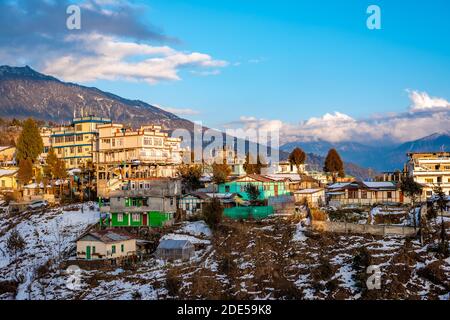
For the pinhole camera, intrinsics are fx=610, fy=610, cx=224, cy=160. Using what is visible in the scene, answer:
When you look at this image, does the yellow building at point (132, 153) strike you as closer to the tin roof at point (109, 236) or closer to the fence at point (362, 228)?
the tin roof at point (109, 236)

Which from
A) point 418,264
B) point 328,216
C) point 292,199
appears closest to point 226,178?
point 292,199

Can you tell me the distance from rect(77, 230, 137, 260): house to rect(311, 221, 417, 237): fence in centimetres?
1511

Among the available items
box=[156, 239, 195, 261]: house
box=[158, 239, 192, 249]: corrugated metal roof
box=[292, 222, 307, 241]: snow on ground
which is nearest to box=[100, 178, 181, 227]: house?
box=[158, 239, 192, 249]: corrugated metal roof

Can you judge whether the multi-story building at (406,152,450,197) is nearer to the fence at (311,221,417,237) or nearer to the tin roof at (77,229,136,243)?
the fence at (311,221,417,237)

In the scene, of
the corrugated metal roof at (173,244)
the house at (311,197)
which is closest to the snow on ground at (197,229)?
the corrugated metal roof at (173,244)

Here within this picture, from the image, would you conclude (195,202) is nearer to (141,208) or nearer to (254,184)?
(141,208)

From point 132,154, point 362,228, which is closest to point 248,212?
point 362,228

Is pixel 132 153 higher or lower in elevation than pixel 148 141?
lower

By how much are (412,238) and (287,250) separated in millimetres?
9509

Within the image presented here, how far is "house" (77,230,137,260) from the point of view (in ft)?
156

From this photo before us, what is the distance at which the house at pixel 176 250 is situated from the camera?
46031 millimetres

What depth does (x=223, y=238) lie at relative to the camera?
4944 cm

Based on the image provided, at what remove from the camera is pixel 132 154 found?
7225cm

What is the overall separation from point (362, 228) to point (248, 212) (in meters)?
11.6
